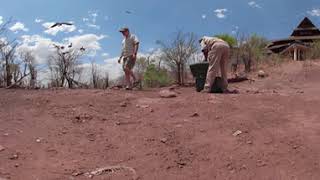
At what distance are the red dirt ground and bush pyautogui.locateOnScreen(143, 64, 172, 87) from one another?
7298 millimetres

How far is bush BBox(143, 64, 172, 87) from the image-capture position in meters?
18.0

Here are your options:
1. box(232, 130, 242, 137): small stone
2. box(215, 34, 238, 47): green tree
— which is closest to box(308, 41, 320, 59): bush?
box(215, 34, 238, 47): green tree

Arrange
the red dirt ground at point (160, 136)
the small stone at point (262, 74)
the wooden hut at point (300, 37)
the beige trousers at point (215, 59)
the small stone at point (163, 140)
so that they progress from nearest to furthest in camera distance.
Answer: the red dirt ground at point (160, 136)
the small stone at point (163, 140)
the beige trousers at point (215, 59)
the small stone at point (262, 74)
the wooden hut at point (300, 37)

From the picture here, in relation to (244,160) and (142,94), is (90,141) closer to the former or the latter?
(244,160)

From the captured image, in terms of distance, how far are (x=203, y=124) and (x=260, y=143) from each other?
3.89ft

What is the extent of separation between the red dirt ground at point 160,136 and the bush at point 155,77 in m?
7.30

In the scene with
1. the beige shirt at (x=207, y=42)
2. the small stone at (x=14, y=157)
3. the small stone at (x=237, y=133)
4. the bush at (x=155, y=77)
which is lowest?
the small stone at (x=14, y=157)

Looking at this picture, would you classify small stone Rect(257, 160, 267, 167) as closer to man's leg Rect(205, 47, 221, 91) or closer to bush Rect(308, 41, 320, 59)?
man's leg Rect(205, 47, 221, 91)

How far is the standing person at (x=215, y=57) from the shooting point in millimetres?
11258

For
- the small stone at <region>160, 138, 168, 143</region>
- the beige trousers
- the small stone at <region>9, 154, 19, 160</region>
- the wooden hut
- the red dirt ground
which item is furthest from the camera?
the wooden hut

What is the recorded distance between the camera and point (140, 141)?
7.96 metres

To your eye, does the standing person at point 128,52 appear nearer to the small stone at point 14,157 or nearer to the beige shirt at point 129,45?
the beige shirt at point 129,45

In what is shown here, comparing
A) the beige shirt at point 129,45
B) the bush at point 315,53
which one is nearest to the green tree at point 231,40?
the bush at point 315,53

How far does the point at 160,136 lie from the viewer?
26.6ft
